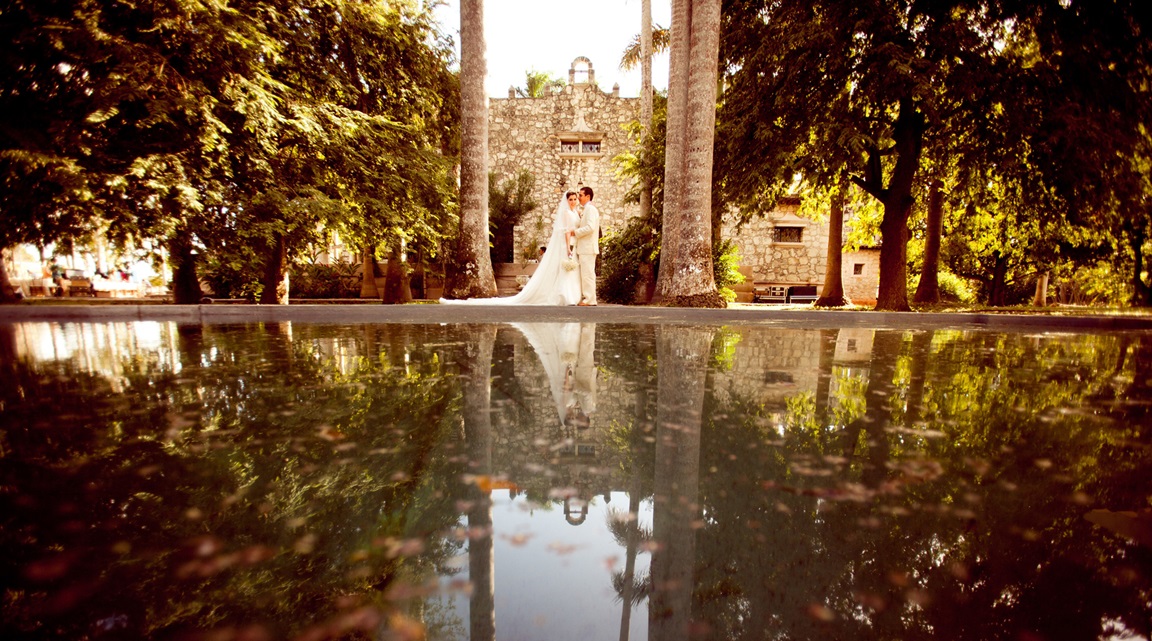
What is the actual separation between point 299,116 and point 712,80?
7857mm

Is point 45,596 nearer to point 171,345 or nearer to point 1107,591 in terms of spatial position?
point 1107,591

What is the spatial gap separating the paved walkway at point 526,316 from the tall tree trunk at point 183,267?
1264 mm

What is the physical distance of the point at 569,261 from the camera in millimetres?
10461

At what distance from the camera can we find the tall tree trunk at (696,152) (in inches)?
392

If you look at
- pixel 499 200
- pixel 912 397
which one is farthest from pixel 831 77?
pixel 499 200

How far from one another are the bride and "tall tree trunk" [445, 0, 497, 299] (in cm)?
67

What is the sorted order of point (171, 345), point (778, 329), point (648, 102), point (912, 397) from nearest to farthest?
point (912, 397)
point (171, 345)
point (778, 329)
point (648, 102)

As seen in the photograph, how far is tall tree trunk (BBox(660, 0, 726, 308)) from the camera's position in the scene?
9945 millimetres

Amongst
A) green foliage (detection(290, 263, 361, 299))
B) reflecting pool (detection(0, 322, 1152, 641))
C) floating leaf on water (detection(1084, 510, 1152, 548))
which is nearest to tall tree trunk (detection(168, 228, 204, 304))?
green foliage (detection(290, 263, 361, 299))

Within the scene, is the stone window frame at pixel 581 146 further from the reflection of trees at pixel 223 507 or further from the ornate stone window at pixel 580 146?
the reflection of trees at pixel 223 507

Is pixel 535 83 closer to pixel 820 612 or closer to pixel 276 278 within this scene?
pixel 276 278

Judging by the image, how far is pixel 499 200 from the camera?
79.0 feet

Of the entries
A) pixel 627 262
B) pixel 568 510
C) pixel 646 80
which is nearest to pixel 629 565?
pixel 568 510

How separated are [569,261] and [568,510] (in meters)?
9.00
